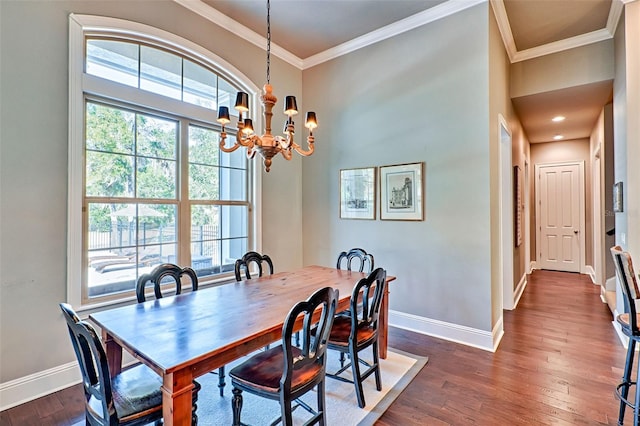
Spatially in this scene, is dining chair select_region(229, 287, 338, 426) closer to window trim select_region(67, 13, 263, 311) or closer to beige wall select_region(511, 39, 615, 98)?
window trim select_region(67, 13, 263, 311)

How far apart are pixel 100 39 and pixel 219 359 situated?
290 centimetres

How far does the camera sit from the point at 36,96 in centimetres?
238

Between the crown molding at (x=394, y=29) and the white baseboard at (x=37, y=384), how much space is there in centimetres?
437

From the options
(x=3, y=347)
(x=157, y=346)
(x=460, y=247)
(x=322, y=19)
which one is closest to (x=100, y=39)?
(x=322, y=19)

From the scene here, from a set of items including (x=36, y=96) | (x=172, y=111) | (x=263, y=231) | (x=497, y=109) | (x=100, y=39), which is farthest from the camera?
(x=263, y=231)

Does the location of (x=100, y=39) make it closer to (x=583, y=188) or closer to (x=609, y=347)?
(x=609, y=347)

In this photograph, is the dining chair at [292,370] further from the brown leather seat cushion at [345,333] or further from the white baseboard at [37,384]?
the white baseboard at [37,384]

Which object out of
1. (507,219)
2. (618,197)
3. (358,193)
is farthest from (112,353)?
(618,197)

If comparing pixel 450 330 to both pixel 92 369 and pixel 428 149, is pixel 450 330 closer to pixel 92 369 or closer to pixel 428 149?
pixel 428 149

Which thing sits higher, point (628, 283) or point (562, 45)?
point (562, 45)

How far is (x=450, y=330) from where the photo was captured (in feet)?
11.2

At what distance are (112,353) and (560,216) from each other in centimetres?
853

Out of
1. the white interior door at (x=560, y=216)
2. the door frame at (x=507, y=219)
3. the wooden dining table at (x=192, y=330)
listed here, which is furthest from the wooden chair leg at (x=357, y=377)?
the white interior door at (x=560, y=216)

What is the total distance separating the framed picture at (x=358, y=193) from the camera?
4020 millimetres
